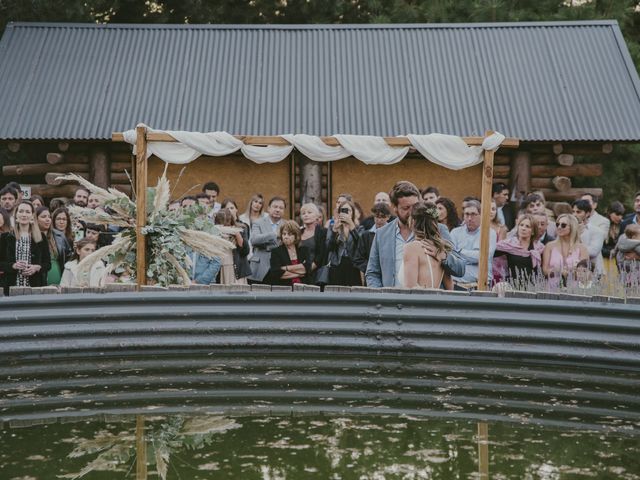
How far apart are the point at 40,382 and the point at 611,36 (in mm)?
16418

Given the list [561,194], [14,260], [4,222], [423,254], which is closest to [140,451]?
[423,254]

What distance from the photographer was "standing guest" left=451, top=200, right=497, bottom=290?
11.3m

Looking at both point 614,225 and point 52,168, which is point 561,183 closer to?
point 614,225

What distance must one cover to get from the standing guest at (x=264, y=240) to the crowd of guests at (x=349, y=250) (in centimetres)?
1

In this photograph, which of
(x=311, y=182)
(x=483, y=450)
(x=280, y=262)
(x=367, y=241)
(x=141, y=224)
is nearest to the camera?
(x=483, y=450)

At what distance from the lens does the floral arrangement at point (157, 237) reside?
11.0 metres

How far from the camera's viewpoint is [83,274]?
36.3 ft

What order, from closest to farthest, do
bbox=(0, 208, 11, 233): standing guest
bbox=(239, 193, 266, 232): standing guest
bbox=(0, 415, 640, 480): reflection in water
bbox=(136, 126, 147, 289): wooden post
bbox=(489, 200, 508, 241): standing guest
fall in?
bbox=(0, 415, 640, 480): reflection in water → bbox=(136, 126, 147, 289): wooden post → bbox=(0, 208, 11, 233): standing guest → bbox=(489, 200, 508, 241): standing guest → bbox=(239, 193, 266, 232): standing guest

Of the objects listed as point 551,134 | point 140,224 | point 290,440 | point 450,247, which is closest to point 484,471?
point 290,440

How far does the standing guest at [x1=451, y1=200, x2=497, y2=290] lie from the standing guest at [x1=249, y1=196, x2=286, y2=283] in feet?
6.73

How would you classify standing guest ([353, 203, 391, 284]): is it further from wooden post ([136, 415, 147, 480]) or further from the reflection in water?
wooden post ([136, 415, 147, 480])

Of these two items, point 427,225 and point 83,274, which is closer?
point 427,225

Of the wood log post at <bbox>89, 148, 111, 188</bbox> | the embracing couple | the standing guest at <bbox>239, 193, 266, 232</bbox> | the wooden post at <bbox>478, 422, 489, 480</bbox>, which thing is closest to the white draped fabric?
the standing guest at <bbox>239, 193, 266, 232</bbox>

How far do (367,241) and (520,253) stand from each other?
5.71 feet
